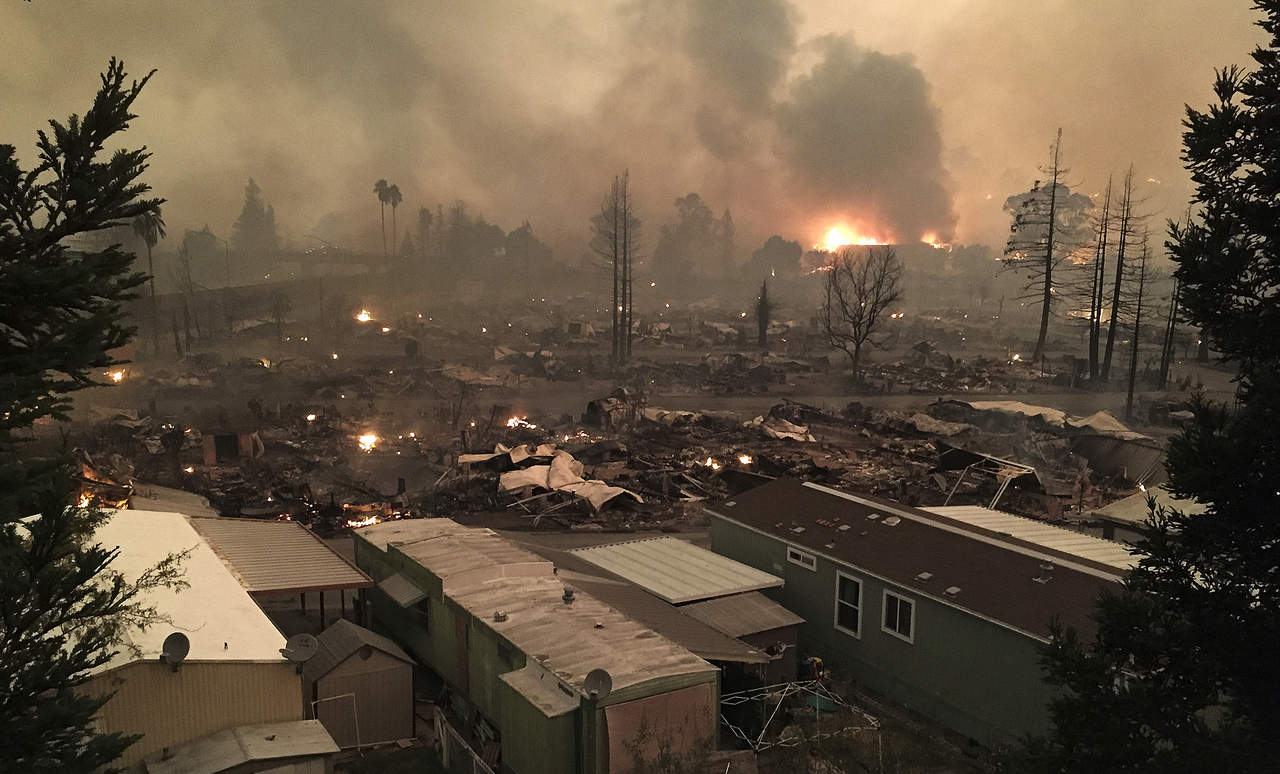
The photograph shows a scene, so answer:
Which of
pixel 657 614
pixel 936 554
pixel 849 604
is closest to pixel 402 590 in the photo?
pixel 657 614

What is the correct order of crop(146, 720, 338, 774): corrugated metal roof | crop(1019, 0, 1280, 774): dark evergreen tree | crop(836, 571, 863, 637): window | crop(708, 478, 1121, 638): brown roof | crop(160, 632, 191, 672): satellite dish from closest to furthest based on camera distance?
crop(1019, 0, 1280, 774): dark evergreen tree
crop(146, 720, 338, 774): corrugated metal roof
crop(160, 632, 191, 672): satellite dish
crop(708, 478, 1121, 638): brown roof
crop(836, 571, 863, 637): window

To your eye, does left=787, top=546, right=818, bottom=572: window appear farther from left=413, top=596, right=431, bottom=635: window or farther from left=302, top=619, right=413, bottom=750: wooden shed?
left=302, top=619, right=413, bottom=750: wooden shed

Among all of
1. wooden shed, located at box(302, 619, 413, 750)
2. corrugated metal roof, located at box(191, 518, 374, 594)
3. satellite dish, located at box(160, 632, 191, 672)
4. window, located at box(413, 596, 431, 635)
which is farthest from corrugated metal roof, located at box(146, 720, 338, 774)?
corrugated metal roof, located at box(191, 518, 374, 594)

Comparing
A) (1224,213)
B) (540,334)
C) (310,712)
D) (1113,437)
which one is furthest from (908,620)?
(540,334)

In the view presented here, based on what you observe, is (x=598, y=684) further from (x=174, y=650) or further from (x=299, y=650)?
(x=174, y=650)

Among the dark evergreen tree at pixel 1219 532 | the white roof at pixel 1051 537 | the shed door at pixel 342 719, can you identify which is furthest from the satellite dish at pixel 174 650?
the white roof at pixel 1051 537

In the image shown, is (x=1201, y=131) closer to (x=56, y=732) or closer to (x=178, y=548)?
(x=56, y=732)
